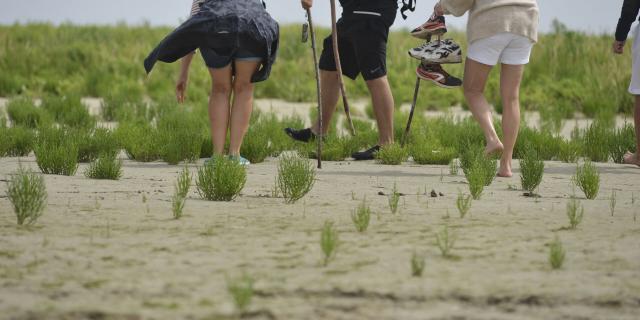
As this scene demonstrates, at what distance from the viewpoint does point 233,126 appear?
7875 millimetres

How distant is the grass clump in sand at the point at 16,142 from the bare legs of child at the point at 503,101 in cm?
373

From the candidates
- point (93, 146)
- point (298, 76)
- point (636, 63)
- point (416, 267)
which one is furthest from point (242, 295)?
point (298, 76)

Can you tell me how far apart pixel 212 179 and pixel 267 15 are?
6.76 feet

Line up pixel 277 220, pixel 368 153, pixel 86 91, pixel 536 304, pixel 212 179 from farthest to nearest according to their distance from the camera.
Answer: pixel 86 91, pixel 368 153, pixel 212 179, pixel 277 220, pixel 536 304

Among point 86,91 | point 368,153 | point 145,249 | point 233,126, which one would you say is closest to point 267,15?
point 233,126

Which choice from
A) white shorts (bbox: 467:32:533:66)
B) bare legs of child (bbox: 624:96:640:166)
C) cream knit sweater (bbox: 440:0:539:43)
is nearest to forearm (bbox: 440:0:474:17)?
cream knit sweater (bbox: 440:0:539:43)

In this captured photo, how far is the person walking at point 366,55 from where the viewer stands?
8.61 meters

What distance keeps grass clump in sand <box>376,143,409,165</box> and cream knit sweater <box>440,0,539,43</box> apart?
1488 mm

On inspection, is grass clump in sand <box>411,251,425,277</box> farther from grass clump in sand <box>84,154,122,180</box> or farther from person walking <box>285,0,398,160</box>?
person walking <box>285,0,398,160</box>

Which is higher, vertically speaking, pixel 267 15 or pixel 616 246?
pixel 267 15

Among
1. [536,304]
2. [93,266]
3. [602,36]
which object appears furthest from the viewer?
[602,36]

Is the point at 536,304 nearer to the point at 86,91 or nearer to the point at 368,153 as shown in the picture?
the point at 368,153

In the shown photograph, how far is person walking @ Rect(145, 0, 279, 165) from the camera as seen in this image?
7.49 meters

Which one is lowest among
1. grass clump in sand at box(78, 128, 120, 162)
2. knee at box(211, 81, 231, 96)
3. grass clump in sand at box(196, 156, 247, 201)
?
grass clump in sand at box(196, 156, 247, 201)
